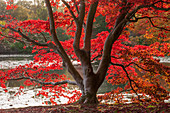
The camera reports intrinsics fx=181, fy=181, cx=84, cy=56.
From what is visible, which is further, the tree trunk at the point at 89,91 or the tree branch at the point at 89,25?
the tree branch at the point at 89,25

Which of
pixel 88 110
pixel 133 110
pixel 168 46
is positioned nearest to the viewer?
pixel 133 110

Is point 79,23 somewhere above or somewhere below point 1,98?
above

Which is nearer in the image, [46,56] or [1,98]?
[46,56]

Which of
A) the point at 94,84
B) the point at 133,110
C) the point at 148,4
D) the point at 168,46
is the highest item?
the point at 148,4

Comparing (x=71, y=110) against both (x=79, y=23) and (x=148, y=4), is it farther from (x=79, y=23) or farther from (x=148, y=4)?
(x=148, y=4)

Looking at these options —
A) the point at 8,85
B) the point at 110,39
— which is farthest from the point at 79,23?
the point at 8,85

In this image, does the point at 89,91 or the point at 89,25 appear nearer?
the point at 89,91

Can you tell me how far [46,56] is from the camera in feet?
23.1

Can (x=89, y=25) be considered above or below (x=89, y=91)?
above

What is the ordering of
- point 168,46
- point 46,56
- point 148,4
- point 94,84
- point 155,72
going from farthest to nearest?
point 46,56
point 168,46
point 155,72
point 94,84
point 148,4

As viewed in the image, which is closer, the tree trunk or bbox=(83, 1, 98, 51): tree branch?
the tree trunk

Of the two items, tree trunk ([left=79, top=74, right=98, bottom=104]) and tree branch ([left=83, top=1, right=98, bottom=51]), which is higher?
tree branch ([left=83, top=1, right=98, bottom=51])

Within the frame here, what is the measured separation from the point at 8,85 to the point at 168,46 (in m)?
8.54

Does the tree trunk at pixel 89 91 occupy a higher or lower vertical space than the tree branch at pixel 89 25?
lower
